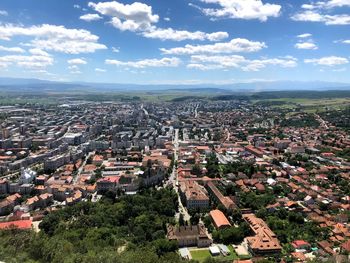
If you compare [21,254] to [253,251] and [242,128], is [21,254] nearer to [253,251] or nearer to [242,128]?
[253,251]

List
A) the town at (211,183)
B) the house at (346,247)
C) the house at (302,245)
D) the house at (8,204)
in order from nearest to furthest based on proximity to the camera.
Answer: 1. the house at (346,247)
2. the house at (302,245)
3. the town at (211,183)
4. the house at (8,204)

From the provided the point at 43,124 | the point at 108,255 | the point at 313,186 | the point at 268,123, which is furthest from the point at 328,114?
the point at 108,255

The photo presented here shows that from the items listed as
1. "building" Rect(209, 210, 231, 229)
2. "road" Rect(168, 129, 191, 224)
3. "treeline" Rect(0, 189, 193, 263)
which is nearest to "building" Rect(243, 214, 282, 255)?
"building" Rect(209, 210, 231, 229)

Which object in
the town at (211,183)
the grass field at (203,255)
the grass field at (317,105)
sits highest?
the grass field at (317,105)

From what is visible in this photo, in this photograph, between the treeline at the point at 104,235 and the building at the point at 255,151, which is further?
the building at the point at 255,151

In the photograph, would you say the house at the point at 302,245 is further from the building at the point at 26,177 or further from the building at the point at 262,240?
the building at the point at 26,177

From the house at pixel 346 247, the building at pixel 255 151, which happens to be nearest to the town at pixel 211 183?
the house at pixel 346 247
